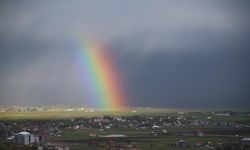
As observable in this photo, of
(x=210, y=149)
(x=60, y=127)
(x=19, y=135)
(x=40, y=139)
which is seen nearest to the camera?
(x=210, y=149)

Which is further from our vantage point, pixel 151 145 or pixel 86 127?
pixel 86 127

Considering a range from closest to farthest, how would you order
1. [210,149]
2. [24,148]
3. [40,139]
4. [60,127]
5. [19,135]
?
1. [24,148]
2. [210,149]
3. [19,135]
4. [40,139]
5. [60,127]

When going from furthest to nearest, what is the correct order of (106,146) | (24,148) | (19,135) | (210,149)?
1. (19,135)
2. (106,146)
3. (210,149)
4. (24,148)

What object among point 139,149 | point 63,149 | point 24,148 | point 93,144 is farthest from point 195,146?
point 24,148

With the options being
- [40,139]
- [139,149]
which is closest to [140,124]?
[40,139]

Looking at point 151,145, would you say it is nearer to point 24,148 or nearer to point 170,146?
point 170,146

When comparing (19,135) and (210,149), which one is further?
(19,135)

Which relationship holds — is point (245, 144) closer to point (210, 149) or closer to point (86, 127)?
point (210, 149)

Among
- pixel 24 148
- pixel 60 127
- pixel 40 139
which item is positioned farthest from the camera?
pixel 60 127

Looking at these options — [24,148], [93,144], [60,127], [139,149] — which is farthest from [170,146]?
[60,127]
